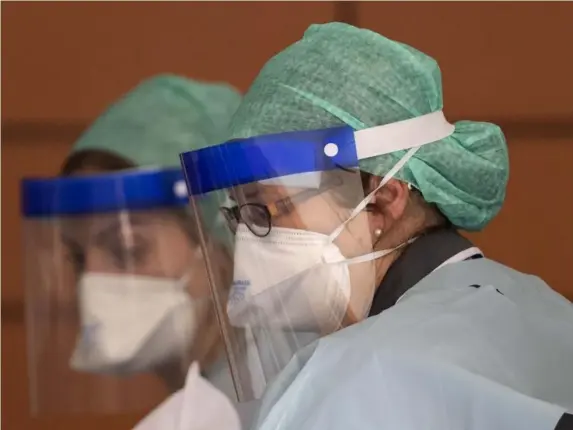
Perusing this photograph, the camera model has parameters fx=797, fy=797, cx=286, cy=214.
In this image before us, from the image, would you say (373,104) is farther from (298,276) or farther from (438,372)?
(438,372)

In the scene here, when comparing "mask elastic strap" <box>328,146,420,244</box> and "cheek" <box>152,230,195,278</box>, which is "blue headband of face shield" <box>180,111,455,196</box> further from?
"cheek" <box>152,230,195,278</box>

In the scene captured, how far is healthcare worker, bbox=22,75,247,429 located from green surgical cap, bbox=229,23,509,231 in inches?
9.5

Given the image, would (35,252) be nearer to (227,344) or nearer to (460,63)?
(227,344)

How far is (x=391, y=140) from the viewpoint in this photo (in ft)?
2.96

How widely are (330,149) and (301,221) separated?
0.09 metres

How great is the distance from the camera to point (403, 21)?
61.5 inches

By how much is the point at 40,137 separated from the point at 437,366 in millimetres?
1129

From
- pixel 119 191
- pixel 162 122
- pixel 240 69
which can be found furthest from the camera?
pixel 240 69

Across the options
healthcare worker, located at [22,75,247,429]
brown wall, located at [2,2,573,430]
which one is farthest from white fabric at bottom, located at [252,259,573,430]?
brown wall, located at [2,2,573,430]

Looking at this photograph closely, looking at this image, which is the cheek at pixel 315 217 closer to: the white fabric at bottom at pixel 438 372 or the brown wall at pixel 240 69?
the white fabric at bottom at pixel 438 372

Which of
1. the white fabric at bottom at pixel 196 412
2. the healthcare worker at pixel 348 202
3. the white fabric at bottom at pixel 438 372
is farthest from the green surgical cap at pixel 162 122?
the white fabric at bottom at pixel 438 372

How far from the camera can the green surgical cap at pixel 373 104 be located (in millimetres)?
910

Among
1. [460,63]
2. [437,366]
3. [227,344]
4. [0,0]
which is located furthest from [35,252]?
[460,63]

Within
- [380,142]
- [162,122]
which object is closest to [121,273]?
[162,122]
